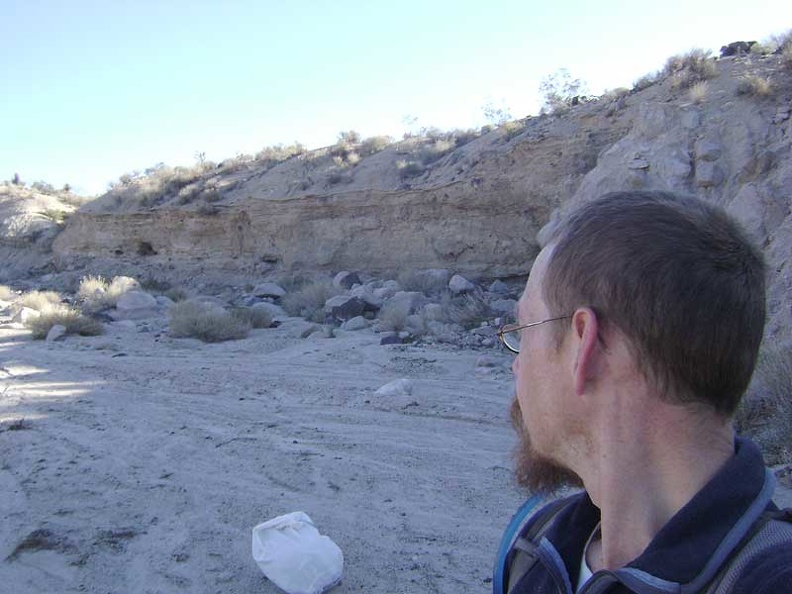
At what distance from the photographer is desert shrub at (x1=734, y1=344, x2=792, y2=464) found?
194 inches

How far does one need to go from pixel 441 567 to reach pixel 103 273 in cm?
2285

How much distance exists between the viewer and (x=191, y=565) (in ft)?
13.2

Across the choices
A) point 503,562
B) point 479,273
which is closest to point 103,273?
point 479,273

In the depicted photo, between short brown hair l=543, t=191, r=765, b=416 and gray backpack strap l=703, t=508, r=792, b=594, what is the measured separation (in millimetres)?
236

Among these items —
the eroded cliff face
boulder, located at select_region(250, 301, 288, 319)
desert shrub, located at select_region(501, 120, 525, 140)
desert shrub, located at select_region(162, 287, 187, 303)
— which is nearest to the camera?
the eroded cliff face

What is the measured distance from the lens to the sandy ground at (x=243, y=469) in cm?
403

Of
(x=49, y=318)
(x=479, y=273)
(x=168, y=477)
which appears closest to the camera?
(x=168, y=477)

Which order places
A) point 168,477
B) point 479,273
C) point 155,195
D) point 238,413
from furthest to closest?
1. point 155,195
2. point 479,273
3. point 238,413
4. point 168,477

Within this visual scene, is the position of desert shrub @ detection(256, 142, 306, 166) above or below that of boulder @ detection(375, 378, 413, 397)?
above

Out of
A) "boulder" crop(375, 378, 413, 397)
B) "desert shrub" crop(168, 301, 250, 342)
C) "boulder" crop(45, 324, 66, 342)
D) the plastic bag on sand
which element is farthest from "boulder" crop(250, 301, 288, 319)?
the plastic bag on sand

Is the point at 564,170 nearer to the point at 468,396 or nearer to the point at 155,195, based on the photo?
the point at 468,396

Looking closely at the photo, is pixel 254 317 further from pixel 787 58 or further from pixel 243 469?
pixel 787 58

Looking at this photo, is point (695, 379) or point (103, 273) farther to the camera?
point (103, 273)

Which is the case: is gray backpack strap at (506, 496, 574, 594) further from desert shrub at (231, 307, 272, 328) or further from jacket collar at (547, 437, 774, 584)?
desert shrub at (231, 307, 272, 328)
